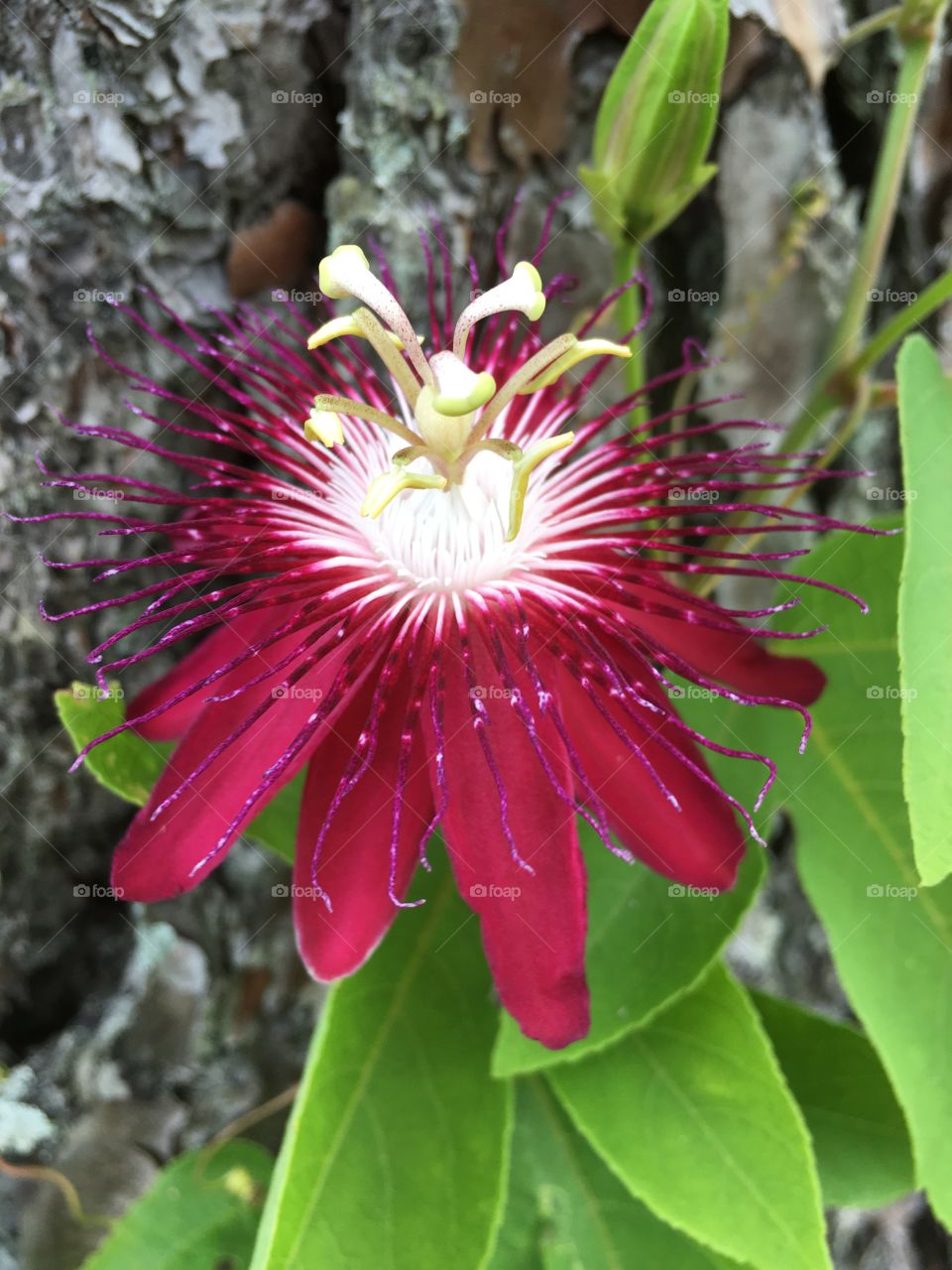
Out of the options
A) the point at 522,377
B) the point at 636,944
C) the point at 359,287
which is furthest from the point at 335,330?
the point at 636,944

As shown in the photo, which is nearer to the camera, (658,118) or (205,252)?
(658,118)

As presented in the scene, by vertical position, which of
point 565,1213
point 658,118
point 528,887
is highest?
point 658,118

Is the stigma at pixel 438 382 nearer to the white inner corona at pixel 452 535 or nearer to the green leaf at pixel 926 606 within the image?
the white inner corona at pixel 452 535

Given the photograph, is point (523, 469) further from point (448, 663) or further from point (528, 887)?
point (528, 887)

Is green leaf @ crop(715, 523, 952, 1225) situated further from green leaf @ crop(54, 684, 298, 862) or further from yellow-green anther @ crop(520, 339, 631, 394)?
green leaf @ crop(54, 684, 298, 862)

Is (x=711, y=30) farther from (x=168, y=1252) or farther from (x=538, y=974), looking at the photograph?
(x=168, y=1252)

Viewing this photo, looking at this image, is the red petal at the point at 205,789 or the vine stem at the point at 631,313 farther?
the vine stem at the point at 631,313

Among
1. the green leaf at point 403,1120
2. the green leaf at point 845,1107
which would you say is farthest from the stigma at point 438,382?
the green leaf at point 845,1107
